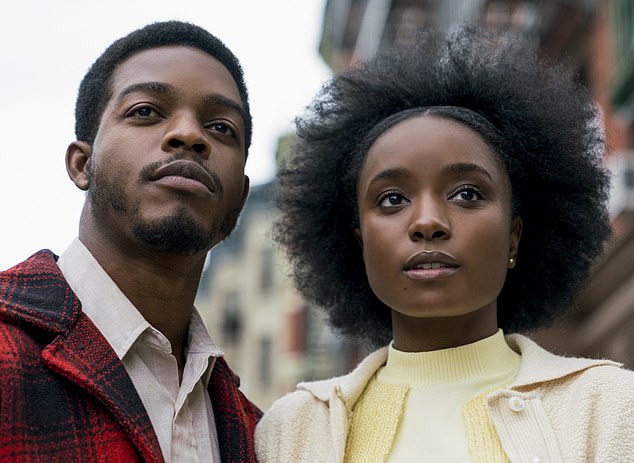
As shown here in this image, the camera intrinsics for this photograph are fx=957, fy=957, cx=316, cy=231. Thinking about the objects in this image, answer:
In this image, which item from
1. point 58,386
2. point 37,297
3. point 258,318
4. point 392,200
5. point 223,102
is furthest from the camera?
point 258,318

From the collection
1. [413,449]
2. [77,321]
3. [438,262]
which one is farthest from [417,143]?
[77,321]

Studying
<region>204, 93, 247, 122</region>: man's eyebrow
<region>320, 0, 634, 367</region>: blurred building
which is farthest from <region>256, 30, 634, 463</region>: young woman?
<region>320, 0, 634, 367</region>: blurred building

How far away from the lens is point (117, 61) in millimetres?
3520

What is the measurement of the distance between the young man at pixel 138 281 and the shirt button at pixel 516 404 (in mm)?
906

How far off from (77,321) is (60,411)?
1.06ft

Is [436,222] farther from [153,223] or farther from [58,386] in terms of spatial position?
[58,386]

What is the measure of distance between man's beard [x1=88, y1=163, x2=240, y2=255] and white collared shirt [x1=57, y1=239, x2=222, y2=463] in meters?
0.17

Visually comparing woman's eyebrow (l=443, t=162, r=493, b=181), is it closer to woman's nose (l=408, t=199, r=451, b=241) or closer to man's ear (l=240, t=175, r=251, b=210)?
woman's nose (l=408, t=199, r=451, b=241)

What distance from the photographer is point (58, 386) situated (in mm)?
2676

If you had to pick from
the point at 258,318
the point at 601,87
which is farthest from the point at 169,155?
the point at 258,318

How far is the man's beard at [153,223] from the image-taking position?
316 centimetres

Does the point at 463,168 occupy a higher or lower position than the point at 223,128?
lower

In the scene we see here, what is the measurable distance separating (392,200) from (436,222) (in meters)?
0.25

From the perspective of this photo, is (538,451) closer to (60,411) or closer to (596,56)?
(60,411)
